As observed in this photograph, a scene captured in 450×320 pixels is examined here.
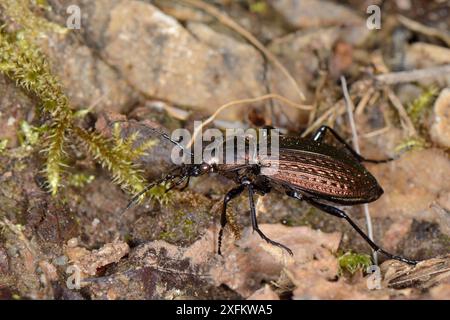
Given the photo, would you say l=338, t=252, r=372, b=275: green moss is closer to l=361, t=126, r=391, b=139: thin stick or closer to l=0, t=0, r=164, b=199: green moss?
l=361, t=126, r=391, b=139: thin stick

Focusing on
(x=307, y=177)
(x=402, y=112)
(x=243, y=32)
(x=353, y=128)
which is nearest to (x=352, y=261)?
(x=307, y=177)

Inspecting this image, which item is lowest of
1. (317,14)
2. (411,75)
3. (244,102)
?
(244,102)

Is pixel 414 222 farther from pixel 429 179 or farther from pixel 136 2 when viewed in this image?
pixel 136 2

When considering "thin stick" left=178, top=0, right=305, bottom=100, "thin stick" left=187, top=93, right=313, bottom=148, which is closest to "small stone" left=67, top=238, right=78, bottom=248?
"thin stick" left=187, top=93, right=313, bottom=148

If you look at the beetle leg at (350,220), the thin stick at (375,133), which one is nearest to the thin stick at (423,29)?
the thin stick at (375,133)

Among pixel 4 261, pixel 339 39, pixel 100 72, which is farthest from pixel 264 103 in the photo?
pixel 4 261

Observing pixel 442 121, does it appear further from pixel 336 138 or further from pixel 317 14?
pixel 317 14
